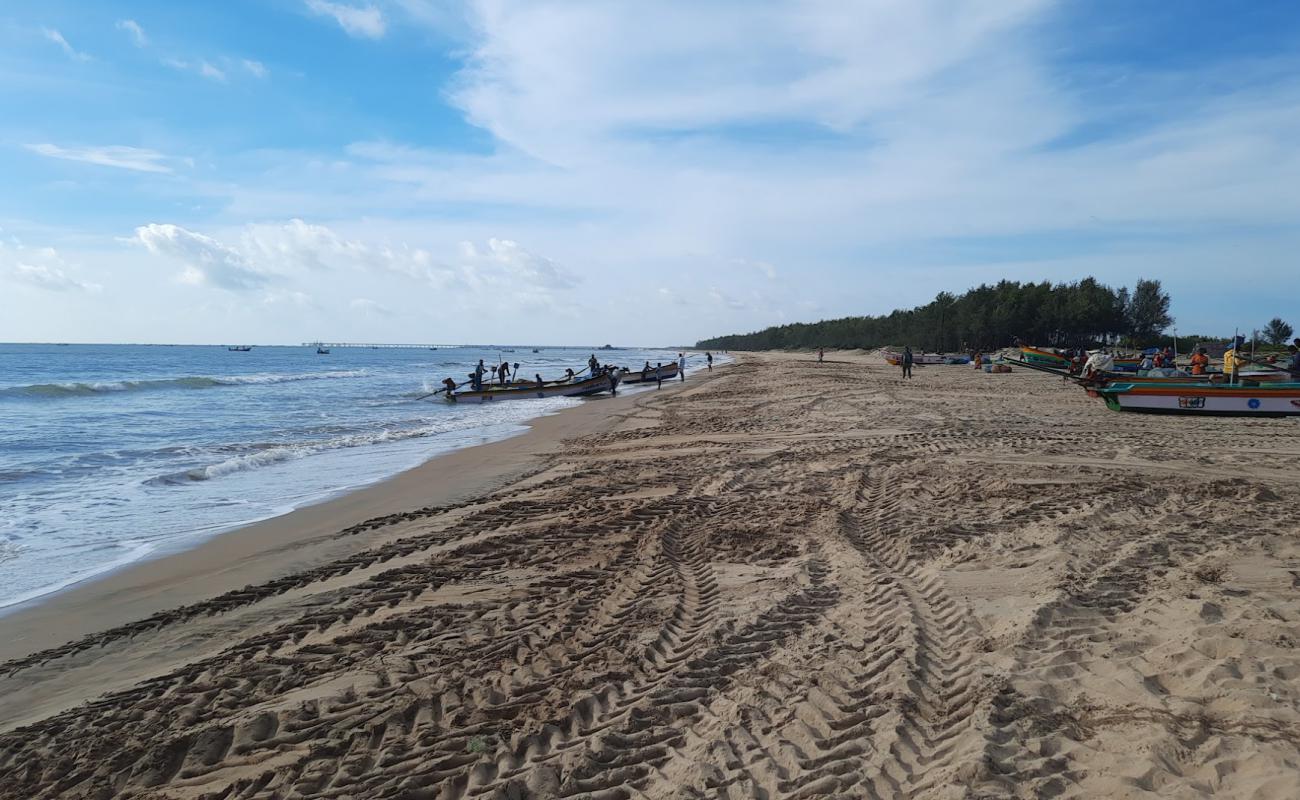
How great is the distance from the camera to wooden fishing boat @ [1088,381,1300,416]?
15.1 meters

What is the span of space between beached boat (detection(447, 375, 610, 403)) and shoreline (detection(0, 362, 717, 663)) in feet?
55.7

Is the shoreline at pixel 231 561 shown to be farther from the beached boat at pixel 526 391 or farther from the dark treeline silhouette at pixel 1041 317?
the dark treeline silhouette at pixel 1041 317

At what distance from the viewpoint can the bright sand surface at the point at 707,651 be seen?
3305 millimetres

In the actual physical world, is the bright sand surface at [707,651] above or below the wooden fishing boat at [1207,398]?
below

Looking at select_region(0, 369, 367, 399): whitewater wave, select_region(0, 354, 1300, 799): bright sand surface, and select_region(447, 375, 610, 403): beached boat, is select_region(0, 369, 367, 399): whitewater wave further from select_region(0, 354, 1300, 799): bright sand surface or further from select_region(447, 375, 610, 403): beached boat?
select_region(0, 354, 1300, 799): bright sand surface

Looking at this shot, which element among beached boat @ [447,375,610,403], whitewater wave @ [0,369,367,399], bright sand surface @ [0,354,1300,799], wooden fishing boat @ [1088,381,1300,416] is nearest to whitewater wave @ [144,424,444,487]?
bright sand surface @ [0,354,1300,799]

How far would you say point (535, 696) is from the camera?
4055 mm

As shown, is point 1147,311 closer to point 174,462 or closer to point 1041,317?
point 1041,317

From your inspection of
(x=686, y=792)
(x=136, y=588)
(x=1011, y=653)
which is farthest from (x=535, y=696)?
(x=136, y=588)

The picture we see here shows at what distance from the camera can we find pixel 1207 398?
15.8m

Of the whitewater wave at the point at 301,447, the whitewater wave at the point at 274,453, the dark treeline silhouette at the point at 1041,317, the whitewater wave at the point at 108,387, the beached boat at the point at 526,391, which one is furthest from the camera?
the dark treeline silhouette at the point at 1041,317

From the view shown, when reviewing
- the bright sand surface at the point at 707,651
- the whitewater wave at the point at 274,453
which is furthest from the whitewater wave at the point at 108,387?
the bright sand surface at the point at 707,651

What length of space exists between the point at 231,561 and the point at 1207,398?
64.7ft

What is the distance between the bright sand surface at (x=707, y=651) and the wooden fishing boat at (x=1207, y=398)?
26.2 ft
